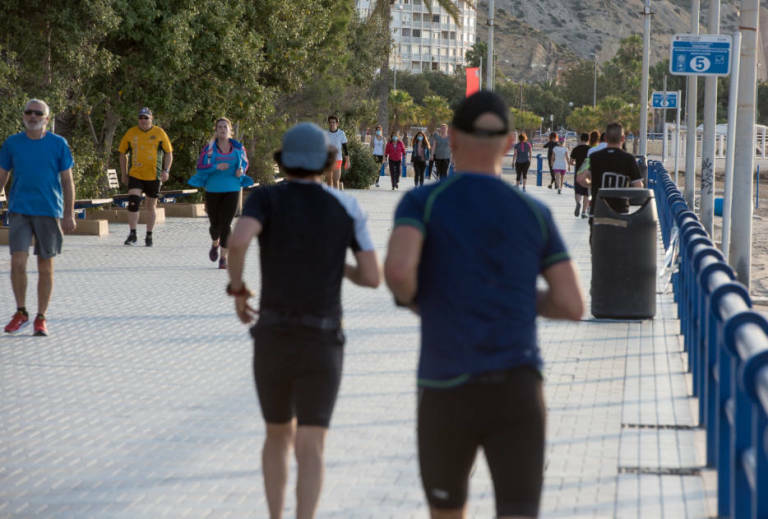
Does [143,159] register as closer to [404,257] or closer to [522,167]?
[404,257]

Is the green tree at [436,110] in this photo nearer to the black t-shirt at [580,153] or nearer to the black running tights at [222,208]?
the black t-shirt at [580,153]

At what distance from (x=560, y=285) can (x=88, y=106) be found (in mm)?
19411

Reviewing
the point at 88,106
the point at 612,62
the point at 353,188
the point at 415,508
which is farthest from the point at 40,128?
the point at 612,62

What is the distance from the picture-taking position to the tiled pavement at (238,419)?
530cm

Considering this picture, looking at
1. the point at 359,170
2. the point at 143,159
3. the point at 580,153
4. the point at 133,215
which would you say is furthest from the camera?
the point at 359,170

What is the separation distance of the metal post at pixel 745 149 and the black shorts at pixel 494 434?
9.55 meters

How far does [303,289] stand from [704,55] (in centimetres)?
1242

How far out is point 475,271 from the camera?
3.18 meters

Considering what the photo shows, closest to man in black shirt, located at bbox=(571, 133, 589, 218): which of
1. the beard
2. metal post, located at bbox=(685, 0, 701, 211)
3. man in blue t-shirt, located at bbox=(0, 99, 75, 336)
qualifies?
metal post, located at bbox=(685, 0, 701, 211)

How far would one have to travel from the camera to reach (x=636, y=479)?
5.63 meters

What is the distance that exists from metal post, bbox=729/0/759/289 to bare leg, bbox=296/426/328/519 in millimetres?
8737

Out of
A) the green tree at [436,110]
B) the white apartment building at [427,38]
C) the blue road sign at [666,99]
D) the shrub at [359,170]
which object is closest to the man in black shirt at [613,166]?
the shrub at [359,170]

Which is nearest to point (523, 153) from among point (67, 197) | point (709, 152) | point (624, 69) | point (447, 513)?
point (709, 152)

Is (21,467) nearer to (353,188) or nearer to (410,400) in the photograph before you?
(410,400)
